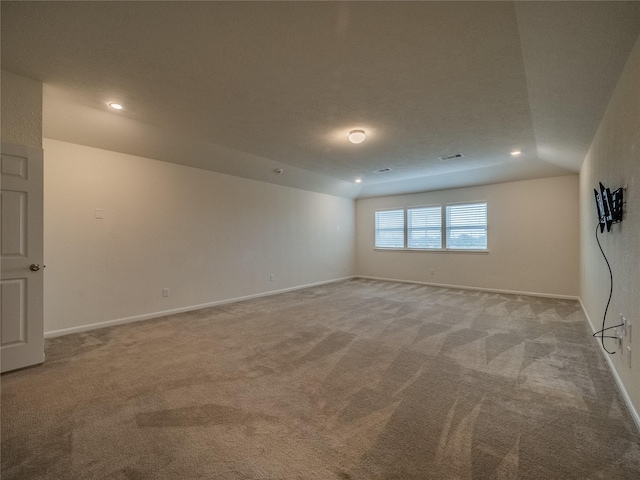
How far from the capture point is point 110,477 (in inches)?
55.6

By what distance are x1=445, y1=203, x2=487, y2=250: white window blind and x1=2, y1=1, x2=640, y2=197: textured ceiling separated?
2175mm

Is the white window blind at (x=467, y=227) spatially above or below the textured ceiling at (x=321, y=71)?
below

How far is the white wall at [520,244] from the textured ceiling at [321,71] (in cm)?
153

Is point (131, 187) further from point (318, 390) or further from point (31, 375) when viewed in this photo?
point (318, 390)

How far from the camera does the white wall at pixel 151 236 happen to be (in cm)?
360

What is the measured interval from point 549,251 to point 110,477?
7045mm

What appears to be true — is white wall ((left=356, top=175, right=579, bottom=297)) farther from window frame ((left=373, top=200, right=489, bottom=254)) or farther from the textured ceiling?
the textured ceiling

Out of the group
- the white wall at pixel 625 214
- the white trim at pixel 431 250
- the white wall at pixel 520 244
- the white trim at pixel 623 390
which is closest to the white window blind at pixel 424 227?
the white trim at pixel 431 250

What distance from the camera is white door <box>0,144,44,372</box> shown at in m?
2.51

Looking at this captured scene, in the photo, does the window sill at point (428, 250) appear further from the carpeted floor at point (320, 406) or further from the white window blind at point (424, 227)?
the carpeted floor at point (320, 406)

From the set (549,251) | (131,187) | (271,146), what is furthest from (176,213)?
(549,251)

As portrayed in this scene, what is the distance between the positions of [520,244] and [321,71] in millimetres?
5650

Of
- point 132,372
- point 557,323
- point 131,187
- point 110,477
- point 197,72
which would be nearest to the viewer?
point 110,477

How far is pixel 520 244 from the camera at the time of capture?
5.83 m
